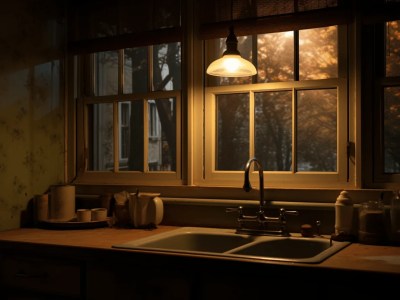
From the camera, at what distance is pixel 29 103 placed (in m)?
2.69

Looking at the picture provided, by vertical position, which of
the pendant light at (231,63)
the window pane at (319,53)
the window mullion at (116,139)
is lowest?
the window mullion at (116,139)

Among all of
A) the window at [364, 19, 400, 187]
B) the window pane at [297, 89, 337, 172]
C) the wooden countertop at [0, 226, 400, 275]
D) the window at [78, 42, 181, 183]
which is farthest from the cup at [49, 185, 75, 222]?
the window at [364, 19, 400, 187]

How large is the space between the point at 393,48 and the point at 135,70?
153cm

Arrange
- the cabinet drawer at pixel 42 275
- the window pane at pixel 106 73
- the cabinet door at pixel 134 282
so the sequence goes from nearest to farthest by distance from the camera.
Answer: the cabinet door at pixel 134 282, the cabinet drawer at pixel 42 275, the window pane at pixel 106 73

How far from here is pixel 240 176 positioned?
8.36ft

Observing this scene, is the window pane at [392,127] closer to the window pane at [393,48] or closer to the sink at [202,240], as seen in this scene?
the window pane at [393,48]

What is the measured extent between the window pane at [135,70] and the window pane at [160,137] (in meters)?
0.15

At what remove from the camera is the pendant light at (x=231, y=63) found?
2.19 meters

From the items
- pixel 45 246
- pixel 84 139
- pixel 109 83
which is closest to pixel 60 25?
pixel 109 83

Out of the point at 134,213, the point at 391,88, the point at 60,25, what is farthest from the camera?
the point at 60,25

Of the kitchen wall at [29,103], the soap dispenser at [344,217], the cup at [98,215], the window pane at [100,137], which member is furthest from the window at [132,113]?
the soap dispenser at [344,217]

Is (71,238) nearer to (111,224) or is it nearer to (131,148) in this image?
(111,224)

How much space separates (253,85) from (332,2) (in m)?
0.55

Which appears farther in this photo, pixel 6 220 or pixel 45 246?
pixel 6 220
